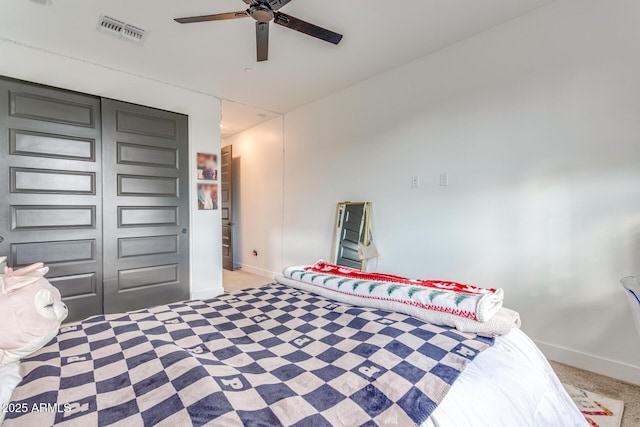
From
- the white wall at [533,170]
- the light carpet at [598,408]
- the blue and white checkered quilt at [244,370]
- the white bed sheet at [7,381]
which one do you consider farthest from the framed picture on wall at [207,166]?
the light carpet at [598,408]

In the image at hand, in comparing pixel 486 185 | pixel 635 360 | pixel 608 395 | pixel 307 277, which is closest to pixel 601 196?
pixel 486 185

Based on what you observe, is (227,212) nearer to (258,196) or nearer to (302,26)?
(258,196)

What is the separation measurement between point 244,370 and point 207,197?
3185 millimetres

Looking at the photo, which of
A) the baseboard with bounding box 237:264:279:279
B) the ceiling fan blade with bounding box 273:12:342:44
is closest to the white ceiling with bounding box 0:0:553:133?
the ceiling fan blade with bounding box 273:12:342:44

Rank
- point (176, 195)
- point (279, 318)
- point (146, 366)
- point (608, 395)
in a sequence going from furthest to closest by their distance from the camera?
point (176, 195)
point (608, 395)
point (279, 318)
point (146, 366)

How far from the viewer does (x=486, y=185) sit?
8.12ft

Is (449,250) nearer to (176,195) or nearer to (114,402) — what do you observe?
(114,402)

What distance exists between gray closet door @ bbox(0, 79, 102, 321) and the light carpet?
3982 millimetres

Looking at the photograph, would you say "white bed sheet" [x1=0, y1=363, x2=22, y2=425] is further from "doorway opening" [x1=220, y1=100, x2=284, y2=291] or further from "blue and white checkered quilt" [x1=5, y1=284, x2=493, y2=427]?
"doorway opening" [x1=220, y1=100, x2=284, y2=291]

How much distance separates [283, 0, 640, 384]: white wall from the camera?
6.38 feet

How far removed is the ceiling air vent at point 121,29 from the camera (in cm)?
237

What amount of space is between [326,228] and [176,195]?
1.90 m

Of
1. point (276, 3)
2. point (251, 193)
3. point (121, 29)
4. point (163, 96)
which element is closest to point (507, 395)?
point (276, 3)

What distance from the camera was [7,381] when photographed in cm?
81
